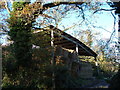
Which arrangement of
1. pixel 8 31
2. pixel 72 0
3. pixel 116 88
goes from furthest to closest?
pixel 72 0
pixel 8 31
pixel 116 88

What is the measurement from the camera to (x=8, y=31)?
910cm

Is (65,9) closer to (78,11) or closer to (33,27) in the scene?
(78,11)

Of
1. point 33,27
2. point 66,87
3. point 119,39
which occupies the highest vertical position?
point 33,27

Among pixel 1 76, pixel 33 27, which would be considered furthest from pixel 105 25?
pixel 1 76

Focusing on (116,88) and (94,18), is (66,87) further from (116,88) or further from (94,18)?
(94,18)

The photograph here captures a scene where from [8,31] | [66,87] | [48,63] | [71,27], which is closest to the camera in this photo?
[66,87]

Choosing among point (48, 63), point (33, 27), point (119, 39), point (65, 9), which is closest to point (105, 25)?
point (65, 9)

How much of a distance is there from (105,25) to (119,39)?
535cm

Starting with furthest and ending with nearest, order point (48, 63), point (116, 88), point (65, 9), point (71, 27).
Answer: point (71, 27), point (65, 9), point (48, 63), point (116, 88)

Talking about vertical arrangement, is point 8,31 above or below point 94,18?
below

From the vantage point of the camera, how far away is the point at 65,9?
10.5 metres

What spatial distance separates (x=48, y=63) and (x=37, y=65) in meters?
0.54

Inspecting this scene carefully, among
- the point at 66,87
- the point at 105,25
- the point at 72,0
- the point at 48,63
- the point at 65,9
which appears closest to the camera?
the point at 66,87

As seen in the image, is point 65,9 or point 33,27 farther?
point 65,9
